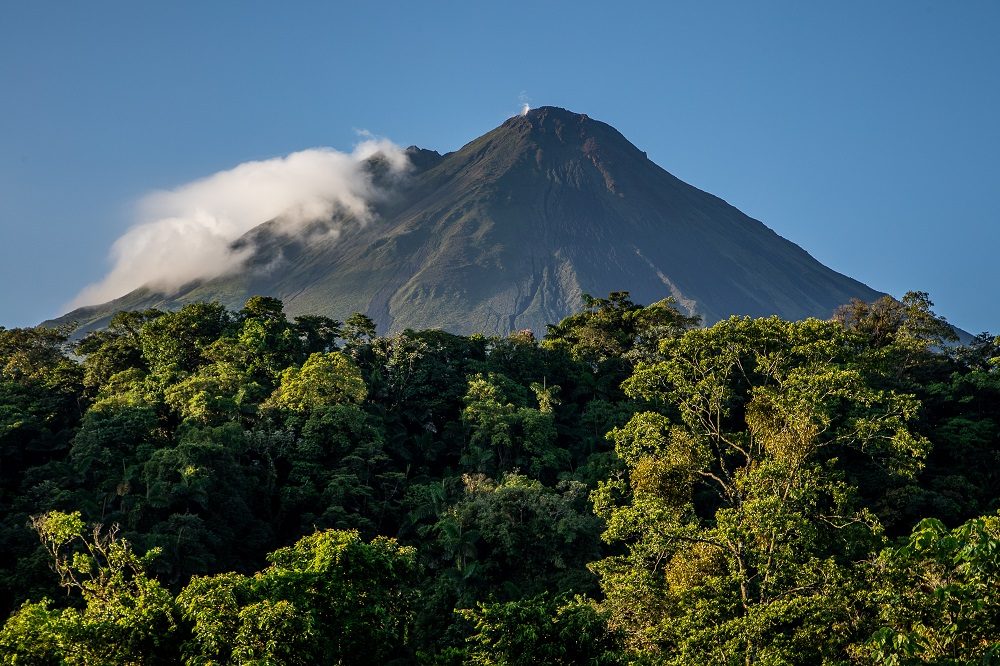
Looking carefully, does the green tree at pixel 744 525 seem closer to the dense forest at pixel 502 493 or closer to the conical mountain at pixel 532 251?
the dense forest at pixel 502 493

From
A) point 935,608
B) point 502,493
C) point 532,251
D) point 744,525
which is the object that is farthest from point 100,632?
point 532,251

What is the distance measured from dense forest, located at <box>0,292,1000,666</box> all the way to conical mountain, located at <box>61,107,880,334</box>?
7594cm

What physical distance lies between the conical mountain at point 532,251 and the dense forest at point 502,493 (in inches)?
2990

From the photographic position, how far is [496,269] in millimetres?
131125

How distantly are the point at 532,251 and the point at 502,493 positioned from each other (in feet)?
393

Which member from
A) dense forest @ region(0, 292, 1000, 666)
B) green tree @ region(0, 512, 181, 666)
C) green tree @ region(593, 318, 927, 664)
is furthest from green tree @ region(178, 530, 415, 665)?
green tree @ region(593, 318, 927, 664)

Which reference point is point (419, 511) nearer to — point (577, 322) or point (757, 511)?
point (757, 511)

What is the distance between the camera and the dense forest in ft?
32.1

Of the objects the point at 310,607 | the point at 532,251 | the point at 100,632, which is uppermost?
the point at 532,251

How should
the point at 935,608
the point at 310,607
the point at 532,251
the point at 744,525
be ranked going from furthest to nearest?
the point at 532,251, the point at 744,525, the point at 935,608, the point at 310,607

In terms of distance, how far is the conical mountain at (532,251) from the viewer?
121 m

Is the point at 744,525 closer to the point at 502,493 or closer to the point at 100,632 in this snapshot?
the point at 100,632

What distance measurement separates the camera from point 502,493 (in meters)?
22.6

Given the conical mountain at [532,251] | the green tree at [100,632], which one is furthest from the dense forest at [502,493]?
the conical mountain at [532,251]
